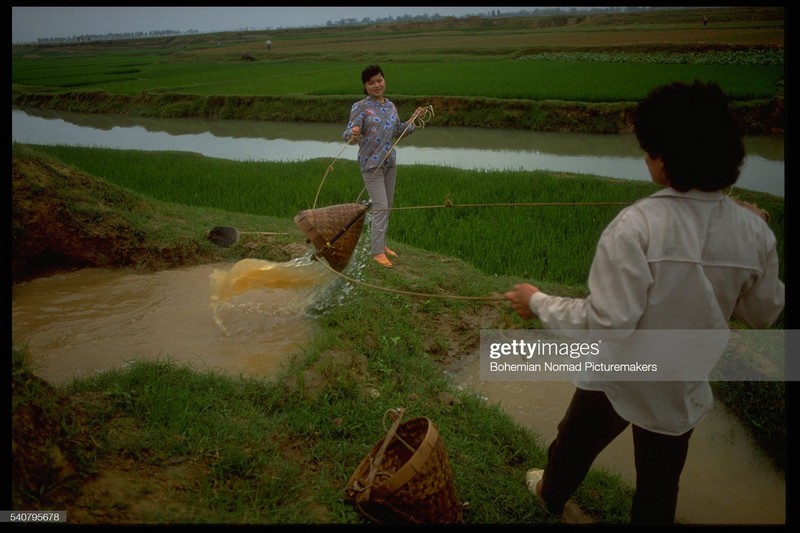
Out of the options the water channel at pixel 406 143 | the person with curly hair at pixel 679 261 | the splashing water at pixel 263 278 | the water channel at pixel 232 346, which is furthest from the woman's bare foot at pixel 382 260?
the water channel at pixel 406 143

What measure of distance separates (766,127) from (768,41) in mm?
4171

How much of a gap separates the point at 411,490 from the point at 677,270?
104 cm

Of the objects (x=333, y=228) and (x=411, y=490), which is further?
(x=333, y=228)

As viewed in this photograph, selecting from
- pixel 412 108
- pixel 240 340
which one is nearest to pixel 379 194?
pixel 240 340

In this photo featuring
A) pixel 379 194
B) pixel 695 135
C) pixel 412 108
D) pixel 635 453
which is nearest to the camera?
pixel 695 135

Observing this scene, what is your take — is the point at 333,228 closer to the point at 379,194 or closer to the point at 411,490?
the point at 379,194

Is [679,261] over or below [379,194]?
below

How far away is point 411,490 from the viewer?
1749 millimetres

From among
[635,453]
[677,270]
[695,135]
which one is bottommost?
[635,453]

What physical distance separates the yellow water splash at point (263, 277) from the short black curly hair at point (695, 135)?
8.44 feet

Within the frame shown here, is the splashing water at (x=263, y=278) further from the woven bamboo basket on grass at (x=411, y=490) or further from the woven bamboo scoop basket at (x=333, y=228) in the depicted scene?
the woven bamboo basket on grass at (x=411, y=490)

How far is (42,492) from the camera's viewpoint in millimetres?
1722

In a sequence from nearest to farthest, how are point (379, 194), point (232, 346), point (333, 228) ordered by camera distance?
point (333, 228)
point (232, 346)
point (379, 194)

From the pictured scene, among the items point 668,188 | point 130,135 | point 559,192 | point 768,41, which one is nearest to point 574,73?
point 768,41
